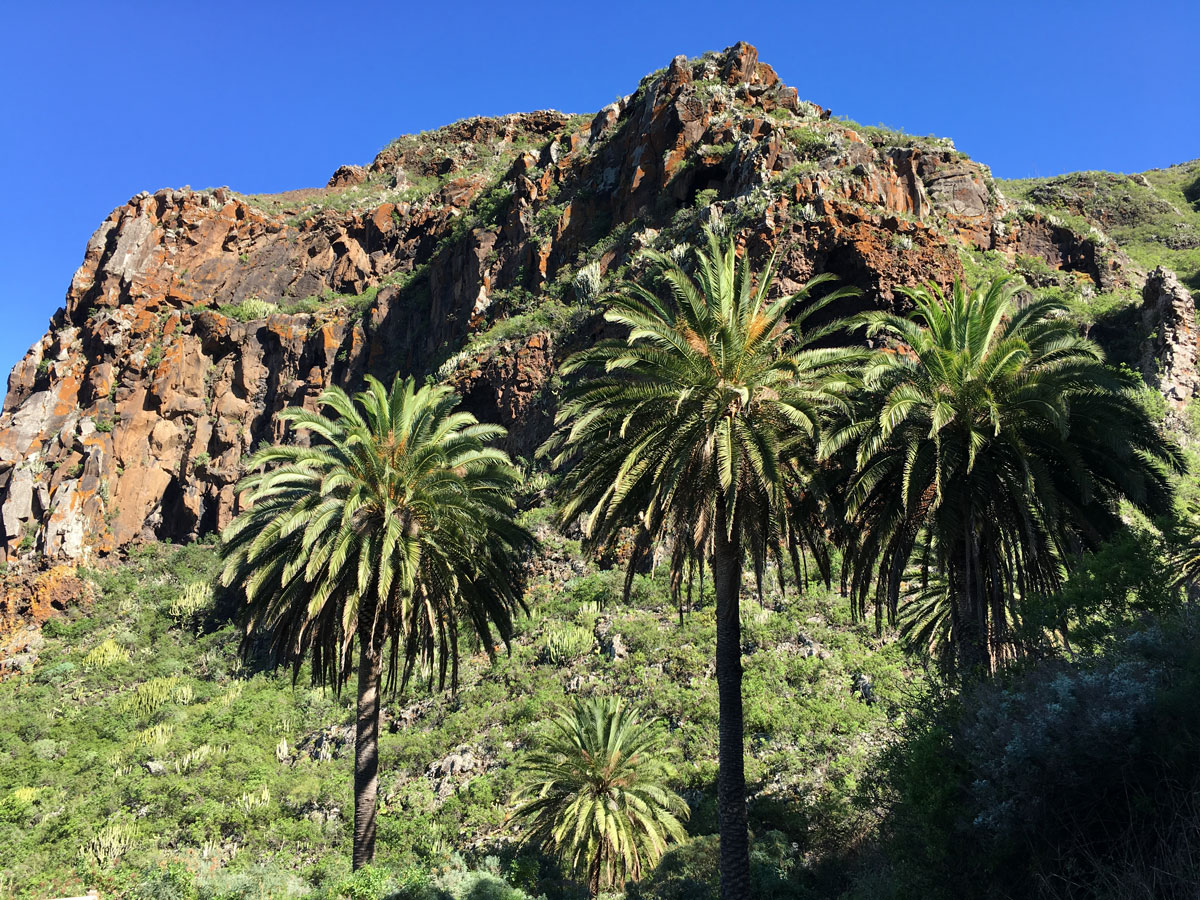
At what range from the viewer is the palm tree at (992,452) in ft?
40.0

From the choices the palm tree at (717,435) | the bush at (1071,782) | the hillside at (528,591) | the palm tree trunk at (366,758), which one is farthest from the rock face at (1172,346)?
the palm tree trunk at (366,758)

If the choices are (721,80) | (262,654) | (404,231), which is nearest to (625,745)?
(262,654)

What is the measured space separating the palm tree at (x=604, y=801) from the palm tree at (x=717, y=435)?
804 cm

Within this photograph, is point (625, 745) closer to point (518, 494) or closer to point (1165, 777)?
point (1165, 777)

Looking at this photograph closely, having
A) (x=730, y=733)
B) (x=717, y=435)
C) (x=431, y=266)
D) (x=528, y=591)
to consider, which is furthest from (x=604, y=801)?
(x=431, y=266)

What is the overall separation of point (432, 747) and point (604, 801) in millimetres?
11405

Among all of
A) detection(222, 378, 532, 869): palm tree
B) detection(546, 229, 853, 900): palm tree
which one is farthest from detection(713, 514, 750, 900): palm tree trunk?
detection(222, 378, 532, 869): palm tree

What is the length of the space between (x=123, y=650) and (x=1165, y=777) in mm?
54670

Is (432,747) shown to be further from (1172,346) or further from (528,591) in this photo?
(1172,346)

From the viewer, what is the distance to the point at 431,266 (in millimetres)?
66938

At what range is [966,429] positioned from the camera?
42.6ft

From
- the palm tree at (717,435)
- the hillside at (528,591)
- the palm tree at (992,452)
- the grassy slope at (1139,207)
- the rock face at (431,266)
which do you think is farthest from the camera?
the grassy slope at (1139,207)

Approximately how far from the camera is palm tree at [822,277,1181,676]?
1220 centimetres

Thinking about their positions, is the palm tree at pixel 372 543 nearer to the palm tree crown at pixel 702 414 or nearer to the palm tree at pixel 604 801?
the palm tree crown at pixel 702 414
